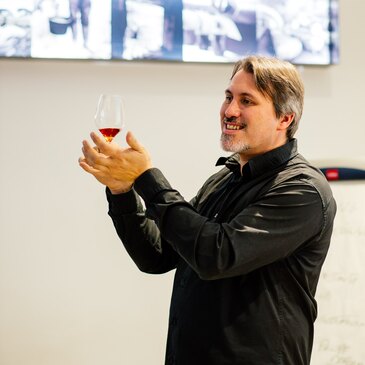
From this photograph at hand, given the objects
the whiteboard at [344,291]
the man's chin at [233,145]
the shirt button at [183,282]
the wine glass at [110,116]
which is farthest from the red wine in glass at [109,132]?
the whiteboard at [344,291]

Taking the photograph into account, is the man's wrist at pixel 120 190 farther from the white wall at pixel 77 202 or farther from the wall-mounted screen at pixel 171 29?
the wall-mounted screen at pixel 171 29

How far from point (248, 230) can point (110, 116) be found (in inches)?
18.4

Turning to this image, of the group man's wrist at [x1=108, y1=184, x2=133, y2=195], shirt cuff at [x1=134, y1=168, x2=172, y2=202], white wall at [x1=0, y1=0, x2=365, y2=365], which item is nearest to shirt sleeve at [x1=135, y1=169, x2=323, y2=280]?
shirt cuff at [x1=134, y1=168, x2=172, y2=202]

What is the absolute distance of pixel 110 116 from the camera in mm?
1605

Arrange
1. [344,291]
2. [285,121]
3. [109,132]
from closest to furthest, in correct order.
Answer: [109,132], [285,121], [344,291]

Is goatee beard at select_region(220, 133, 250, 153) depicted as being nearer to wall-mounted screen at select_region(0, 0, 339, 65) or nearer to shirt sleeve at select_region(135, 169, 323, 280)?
shirt sleeve at select_region(135, 169, 323, 280)

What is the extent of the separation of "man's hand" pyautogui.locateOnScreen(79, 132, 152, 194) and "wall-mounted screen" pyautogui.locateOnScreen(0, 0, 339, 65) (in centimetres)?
159

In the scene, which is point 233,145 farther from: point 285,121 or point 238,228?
point 238,228

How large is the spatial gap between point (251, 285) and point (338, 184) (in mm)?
1255

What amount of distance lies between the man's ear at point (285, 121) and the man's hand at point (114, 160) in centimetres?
41

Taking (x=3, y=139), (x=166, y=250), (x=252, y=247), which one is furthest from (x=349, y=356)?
(x=3, y=139)

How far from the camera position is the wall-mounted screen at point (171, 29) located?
2.98 m

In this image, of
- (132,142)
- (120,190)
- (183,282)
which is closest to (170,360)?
(183,282)

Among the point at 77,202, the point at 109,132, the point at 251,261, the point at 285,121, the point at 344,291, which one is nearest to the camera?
the point at 251,261
